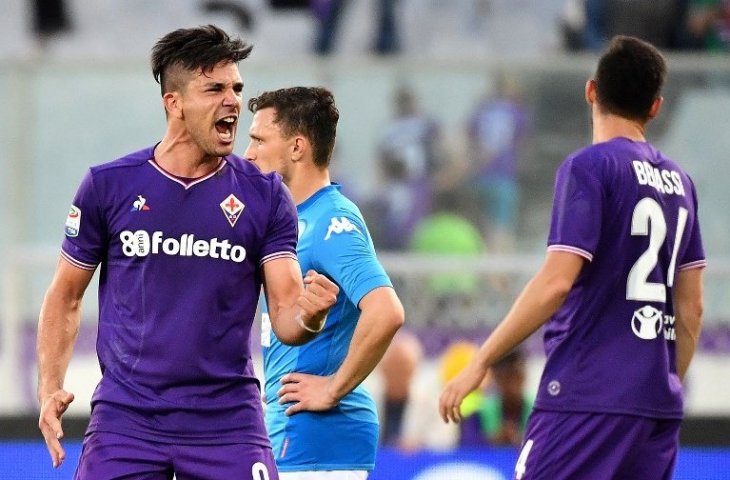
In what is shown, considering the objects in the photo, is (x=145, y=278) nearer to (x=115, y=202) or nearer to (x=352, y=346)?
(x=115, y=202)

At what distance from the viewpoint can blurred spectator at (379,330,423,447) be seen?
10484mm

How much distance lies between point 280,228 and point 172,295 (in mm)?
416

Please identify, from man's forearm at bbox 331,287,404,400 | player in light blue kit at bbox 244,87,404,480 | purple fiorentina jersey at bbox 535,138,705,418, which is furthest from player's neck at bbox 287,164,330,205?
purple fiorentina jersey at bbox 535,138,705,418

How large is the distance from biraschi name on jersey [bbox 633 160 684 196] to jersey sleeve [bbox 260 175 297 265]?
1.19 meters

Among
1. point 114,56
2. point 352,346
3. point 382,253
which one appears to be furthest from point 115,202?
point 114,56

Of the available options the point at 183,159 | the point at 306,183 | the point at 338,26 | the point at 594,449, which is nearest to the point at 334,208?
the point at 306,183

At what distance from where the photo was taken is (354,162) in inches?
476

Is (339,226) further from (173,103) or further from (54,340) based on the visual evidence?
(54,340)

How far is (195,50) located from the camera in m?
4.68

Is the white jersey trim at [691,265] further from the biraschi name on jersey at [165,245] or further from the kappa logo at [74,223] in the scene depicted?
the kappa logo at [74,223]

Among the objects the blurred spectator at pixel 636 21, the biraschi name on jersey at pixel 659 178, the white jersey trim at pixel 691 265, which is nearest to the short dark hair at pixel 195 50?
the biraschi name on jersey at pixel 659 178

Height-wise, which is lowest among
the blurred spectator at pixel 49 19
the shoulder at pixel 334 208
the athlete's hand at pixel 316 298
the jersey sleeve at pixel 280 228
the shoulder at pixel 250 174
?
the athlete's hand at pixel 316 298

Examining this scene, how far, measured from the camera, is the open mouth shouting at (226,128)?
464 cm

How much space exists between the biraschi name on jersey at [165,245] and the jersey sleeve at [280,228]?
0.16m
